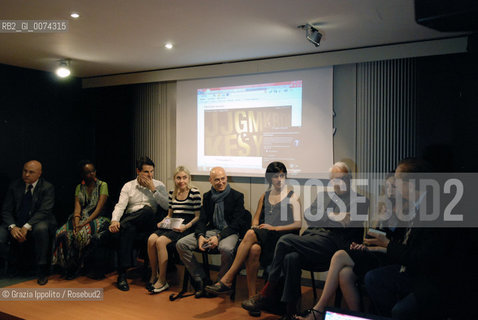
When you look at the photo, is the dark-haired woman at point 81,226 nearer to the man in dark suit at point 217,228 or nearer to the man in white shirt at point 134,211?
the man in white shirt at point 134,211

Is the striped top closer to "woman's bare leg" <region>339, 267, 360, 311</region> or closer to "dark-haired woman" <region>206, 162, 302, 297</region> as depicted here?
"dark-haired woman" <region>206, 162, 302, 297</region>

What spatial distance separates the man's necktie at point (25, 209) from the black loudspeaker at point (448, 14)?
14.3 feet

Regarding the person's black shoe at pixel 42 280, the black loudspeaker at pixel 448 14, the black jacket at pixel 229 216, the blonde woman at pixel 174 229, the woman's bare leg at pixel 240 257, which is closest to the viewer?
the black loudspeaker at pixel 448 14

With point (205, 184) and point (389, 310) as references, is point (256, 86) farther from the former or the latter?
point (389, 310)

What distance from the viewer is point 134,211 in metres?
4.59

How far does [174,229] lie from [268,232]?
107 cm

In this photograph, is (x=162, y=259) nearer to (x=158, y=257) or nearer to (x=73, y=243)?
(x=158, y=257)

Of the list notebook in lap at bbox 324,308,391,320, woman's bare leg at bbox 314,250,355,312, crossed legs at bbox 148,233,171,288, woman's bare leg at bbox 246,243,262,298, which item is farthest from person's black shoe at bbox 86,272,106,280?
notebook in lap at bbox 324,308,391,320

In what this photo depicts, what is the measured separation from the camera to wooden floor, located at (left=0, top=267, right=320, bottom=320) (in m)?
3.52

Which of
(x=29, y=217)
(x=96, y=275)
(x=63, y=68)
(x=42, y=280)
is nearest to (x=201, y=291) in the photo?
(x=96, y=275)

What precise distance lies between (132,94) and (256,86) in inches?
73.9

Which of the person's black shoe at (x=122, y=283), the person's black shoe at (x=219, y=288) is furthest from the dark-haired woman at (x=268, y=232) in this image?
the person's black shoe at (x=122, y=283)

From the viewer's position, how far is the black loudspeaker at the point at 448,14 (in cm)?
150

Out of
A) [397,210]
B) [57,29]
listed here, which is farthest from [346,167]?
[57,29]
